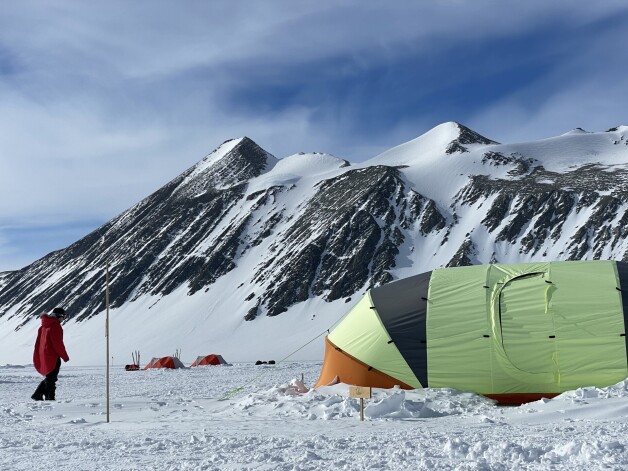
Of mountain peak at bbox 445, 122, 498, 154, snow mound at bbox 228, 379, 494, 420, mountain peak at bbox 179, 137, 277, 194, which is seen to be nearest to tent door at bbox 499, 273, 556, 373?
snow mound at bbox 228, 379, 494, 420

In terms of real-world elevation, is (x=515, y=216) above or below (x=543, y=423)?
above

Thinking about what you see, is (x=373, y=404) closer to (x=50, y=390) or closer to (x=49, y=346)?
(x=49, y=346)

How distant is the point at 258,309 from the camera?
111562mm

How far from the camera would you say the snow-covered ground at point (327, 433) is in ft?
Result: 25.1

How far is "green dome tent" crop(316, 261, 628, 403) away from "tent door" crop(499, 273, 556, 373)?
0.02 m

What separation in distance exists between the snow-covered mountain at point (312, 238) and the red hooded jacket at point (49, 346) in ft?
264

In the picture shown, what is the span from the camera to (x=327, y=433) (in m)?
10.0

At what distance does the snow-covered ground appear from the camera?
765cm

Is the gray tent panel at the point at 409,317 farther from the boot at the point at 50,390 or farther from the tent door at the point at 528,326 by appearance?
the boot at the point at 50,390

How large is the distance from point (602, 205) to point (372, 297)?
103 meters

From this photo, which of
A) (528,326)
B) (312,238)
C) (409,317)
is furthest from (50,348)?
(312,238)

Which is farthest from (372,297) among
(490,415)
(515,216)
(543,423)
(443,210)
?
(443,210)

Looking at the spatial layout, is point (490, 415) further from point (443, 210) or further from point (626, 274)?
point (443, 210)

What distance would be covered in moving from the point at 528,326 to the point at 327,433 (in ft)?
19.7
